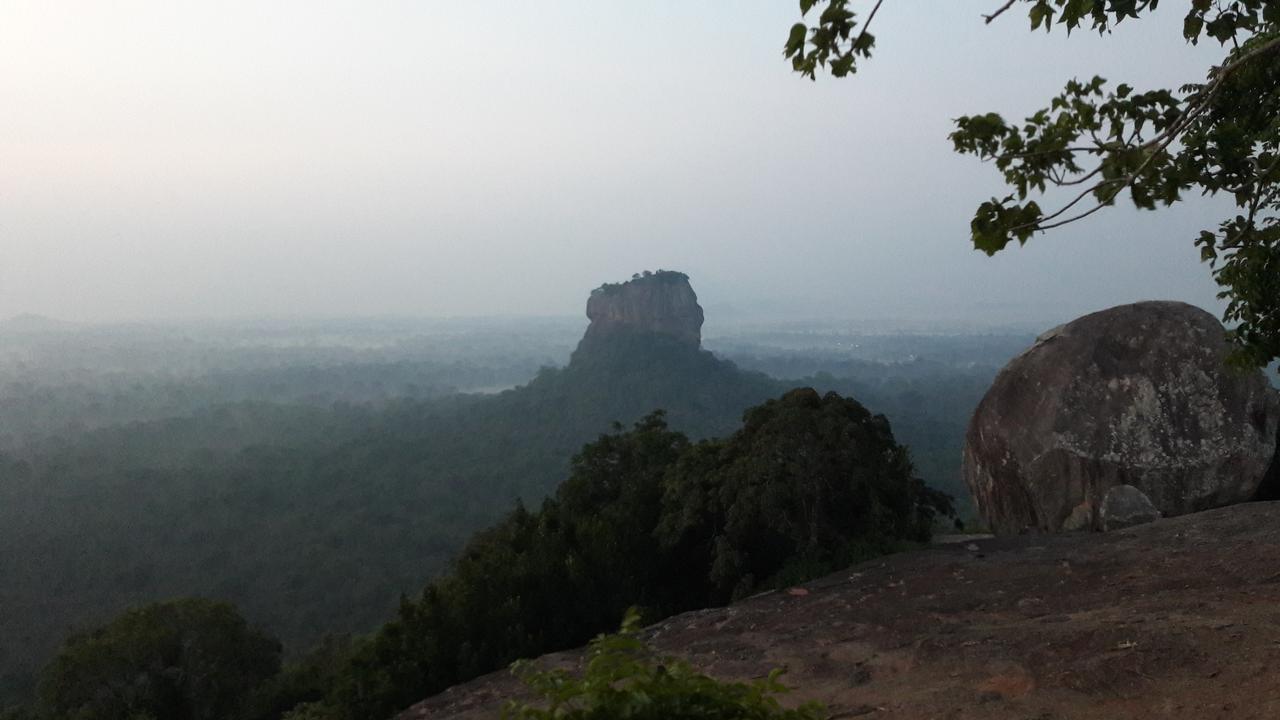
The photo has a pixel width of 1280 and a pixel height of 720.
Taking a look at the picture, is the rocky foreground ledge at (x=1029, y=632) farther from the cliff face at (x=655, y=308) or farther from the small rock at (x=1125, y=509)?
the cliff face at (x=655, y=308)

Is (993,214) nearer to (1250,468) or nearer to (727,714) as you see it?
(727,714)

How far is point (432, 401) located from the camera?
117 meters

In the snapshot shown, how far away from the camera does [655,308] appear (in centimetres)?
10644

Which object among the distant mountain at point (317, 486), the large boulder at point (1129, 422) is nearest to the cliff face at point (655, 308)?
the distant mountain at point (317, 486)

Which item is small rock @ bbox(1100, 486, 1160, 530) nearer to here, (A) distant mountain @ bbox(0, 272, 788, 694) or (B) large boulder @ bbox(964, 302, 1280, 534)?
(B) large boulder @ bbox(964, 302, 1280, 534)

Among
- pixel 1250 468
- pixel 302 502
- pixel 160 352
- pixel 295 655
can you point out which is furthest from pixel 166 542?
pixel 160 352

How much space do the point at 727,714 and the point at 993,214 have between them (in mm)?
3326

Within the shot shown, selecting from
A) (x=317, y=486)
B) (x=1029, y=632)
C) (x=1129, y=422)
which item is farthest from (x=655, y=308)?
(x=1029, y=632)

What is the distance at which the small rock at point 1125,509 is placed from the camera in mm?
12172

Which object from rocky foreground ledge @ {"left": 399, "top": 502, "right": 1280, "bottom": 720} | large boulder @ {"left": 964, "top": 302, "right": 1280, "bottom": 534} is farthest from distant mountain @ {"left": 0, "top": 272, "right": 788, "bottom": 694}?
large boulder @ {"left": 964, "top": 302, "right": 1280, "bottom": 534}

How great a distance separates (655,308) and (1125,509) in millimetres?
94835

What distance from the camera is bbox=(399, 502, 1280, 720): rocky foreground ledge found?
217 inches

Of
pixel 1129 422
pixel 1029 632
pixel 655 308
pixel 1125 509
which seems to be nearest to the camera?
pixel 1029 632

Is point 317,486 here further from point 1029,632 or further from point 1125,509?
point 1029,632
